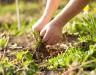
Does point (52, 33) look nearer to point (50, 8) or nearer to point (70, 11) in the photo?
point (70, 11)

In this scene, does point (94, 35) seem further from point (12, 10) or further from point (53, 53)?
point (12, 10)

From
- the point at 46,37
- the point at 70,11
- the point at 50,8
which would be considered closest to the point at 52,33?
the point at 46,37

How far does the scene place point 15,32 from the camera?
137 inches

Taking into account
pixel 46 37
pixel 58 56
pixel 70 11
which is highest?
pixel 70 11

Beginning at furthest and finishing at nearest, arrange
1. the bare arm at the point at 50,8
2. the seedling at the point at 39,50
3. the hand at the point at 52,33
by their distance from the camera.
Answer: the bare arm at the point at 50,8 < the seedling at the point at 39,50 < the hand at the point at 52,33

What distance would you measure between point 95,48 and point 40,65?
1.11 feet

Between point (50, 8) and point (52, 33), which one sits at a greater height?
point (50, 8)

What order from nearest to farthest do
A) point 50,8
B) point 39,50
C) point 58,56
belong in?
point 58,56, point 39,50, point 50,8

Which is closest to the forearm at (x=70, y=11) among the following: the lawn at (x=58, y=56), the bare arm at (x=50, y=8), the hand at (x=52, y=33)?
the hand at (x=52, y=33)

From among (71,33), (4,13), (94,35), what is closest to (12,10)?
(4,13)

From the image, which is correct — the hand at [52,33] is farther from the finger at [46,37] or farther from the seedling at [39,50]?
the seedling at [39,50]

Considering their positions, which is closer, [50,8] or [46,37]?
[46,37]

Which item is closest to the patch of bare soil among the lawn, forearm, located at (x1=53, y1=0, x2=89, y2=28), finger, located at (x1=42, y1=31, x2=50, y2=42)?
the lawn

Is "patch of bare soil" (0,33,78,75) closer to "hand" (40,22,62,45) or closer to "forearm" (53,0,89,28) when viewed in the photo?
"hand" (40,22,62,45)
